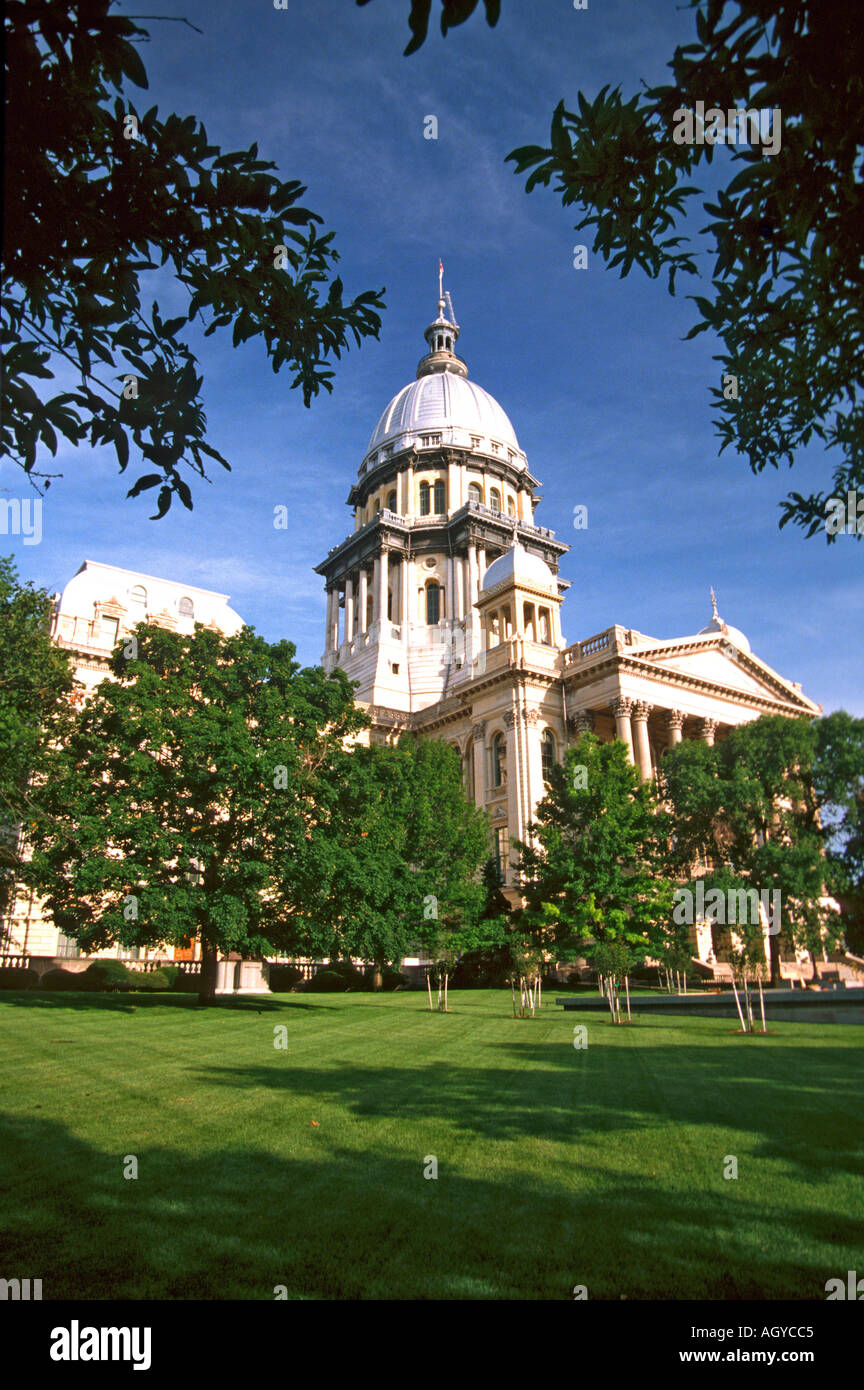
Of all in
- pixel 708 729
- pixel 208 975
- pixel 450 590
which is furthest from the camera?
pixel 450 590

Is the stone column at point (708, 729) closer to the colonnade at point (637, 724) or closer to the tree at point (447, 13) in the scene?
the colonnade at point (637, 724)

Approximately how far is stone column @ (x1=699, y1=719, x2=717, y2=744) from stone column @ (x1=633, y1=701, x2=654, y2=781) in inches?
205

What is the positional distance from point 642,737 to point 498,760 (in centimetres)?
991

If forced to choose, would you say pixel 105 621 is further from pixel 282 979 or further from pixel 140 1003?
pixel 140 1003

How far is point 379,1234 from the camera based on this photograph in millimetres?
5637

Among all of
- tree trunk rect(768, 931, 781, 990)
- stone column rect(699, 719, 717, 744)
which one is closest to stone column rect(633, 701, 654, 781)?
stone column rect(699, 719, 717, 744)

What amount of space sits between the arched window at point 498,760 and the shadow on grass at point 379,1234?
163 ft

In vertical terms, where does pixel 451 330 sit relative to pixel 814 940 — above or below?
above

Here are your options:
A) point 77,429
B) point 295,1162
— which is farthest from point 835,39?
point 295,1162

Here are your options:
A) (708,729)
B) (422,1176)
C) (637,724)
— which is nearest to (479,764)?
(637,724)

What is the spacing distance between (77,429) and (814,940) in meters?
41.9

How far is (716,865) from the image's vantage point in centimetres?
4288

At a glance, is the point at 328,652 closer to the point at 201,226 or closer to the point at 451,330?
the point at 451,330

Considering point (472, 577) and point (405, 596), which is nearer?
point (472, 577)
